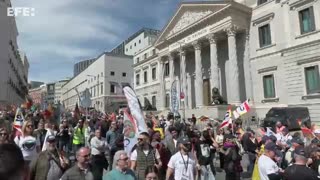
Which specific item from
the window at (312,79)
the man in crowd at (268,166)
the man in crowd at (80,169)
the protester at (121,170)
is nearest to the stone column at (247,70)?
the window at (312,79)

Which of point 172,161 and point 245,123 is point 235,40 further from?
point 172,161

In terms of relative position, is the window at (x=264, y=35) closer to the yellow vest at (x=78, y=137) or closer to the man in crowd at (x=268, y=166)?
the yellow vest at (x=78, y=137)

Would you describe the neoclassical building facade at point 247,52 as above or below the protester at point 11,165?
above

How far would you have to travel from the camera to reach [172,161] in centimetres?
653

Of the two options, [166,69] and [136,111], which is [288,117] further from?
[166,69]

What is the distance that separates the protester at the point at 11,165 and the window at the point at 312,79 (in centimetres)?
2879

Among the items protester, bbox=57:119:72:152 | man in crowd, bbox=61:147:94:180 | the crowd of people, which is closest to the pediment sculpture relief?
protester, bbox=57:119:72:152

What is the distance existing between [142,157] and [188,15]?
39370mm

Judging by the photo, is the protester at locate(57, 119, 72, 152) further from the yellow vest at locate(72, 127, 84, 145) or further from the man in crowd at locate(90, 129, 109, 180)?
the man in crowd at locate(90, 129, 109, 180)

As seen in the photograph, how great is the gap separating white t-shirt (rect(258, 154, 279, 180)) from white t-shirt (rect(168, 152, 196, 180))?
1343 mm

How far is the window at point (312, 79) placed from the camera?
90.5ft

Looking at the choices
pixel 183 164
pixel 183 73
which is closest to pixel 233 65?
pixel 183 73

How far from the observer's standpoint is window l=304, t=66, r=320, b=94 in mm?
27578

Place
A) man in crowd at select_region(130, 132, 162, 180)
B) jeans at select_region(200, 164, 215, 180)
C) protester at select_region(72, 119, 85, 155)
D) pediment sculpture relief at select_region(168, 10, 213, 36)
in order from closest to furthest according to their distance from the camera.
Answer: man in crowd at select_region(130, 132, 162, 180) → jeans at select_region(200, 164, 215, 180) → protester at select_region(72, 119, 85, 155) → pediment sculpture relief at select_region(168, 10, 213, 36)
